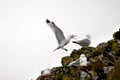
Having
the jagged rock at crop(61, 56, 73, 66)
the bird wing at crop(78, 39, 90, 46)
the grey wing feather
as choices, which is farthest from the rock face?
the grey wing feather

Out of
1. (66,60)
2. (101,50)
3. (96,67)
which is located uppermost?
(66,60)

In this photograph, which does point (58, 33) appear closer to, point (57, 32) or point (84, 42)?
point (57, 32)

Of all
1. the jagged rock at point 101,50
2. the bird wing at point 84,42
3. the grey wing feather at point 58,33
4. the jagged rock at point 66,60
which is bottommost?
the jagged rock at point 101,50

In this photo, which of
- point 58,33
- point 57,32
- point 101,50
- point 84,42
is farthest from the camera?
point 84,42

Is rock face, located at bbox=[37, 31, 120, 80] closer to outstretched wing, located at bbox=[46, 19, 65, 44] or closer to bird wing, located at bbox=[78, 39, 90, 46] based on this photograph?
bird wing, located at bbox=[78, 39, 90, 46]

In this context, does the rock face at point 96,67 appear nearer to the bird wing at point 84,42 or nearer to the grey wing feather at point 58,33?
the bird wing at point 84,42

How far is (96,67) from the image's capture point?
2206 cm

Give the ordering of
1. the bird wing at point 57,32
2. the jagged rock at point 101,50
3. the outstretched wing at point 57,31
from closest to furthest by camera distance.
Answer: the jagged rock at point 101,50 → the outstretched wing at point 57,31 → the bird wing at point 57,32

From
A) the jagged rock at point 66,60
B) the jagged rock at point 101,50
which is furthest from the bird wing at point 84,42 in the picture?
the jagged rock at point 101,50

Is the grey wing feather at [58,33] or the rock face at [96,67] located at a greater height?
the grey wing feather at [58,33]

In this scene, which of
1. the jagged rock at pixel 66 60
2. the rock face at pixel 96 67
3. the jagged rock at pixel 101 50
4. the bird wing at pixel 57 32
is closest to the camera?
the rock face at pixel 96 67

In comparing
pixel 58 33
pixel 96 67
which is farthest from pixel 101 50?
pixel 96 67

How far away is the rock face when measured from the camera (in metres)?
21.0

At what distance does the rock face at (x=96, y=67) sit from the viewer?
21.0 m
